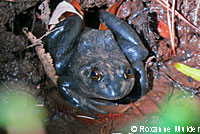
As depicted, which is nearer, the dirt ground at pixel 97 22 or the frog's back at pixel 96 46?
the dirt ground at pixel 97 22

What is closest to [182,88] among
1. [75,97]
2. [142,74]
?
[142,74]

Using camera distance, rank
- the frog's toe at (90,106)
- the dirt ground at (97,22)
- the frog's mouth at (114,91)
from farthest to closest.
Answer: the frog's toe at (90,106) → the dirt ground at (97,22) → the frog's mouth at (114,91)

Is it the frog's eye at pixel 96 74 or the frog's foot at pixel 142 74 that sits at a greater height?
the frog's eye at pixel 96 74

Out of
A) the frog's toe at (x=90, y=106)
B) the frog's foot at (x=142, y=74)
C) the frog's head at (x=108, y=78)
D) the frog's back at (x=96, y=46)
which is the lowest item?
the frog's toe at (x=90, y=106)

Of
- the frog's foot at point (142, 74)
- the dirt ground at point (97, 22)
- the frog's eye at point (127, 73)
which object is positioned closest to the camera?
the frog's eye at point (127, 73)

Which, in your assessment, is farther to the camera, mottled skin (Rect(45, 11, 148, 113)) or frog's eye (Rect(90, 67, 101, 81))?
mottled skin (Rect(45, 11, 148, 113))

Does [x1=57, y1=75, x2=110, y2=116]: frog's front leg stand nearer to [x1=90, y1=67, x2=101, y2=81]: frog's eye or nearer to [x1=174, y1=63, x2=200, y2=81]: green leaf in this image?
[x1=90, y1=67, x2=101, y2=81]: frog's eye

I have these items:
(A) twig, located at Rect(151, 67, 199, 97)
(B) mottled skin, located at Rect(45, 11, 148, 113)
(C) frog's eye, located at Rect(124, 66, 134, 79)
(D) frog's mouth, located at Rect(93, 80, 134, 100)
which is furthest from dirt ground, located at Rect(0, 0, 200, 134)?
(C) frog's eye, located at Rect(124, 66, 134, 79)

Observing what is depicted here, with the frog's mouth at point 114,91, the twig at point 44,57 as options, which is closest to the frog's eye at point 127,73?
the frog's mouth at point 114,91

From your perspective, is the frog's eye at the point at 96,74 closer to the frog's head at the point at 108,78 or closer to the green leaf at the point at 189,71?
the frog's head at the point at 108,78
